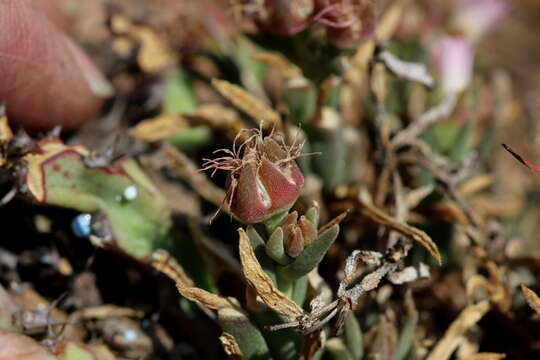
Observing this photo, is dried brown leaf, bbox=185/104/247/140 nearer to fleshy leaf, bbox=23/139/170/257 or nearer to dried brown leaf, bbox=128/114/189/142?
dried brown leaf, bbox=128/114/189/142

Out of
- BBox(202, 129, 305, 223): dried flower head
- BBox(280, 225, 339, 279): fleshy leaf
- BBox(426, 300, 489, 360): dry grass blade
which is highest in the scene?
BBox(202, 129, 305, 223): dried flower head

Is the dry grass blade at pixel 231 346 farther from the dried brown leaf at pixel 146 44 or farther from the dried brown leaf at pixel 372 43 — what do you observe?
the dried brown leaf at pixel 146 44

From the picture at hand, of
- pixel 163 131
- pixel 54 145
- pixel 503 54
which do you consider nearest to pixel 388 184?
pixel 163 131

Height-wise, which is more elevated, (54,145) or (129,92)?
(54,145)

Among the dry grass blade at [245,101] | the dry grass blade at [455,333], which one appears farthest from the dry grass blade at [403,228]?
the dry grass blade at [245,101]

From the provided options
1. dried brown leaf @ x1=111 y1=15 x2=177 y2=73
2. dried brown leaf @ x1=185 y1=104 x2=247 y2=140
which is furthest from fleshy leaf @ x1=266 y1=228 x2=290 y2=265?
dried brown leaf @ x1=111 y1=15 x2=177 y2=73

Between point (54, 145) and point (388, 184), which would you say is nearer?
point (54, 145)

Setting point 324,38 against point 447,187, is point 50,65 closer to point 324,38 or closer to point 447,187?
point 324,38
